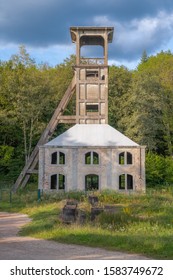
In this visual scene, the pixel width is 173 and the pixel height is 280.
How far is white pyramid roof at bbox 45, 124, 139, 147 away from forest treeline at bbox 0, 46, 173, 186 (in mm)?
9211

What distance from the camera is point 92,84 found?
35156 millimetres

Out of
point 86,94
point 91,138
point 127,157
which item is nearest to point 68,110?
point 86,94

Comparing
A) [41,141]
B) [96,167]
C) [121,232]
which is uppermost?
[41,141]

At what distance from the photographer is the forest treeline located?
4253cm

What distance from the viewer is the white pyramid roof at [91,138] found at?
1256 inches

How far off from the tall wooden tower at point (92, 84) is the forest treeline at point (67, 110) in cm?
819

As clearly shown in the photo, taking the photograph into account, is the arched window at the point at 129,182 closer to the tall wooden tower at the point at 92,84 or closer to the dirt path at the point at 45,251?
the tall wooden tower at the point at 92,84

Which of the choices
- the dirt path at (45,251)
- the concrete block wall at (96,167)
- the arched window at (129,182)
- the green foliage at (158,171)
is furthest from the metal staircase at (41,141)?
the dirt path at (45,251)

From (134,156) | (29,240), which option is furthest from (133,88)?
(29,240)

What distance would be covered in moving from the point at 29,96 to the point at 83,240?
32614 mm

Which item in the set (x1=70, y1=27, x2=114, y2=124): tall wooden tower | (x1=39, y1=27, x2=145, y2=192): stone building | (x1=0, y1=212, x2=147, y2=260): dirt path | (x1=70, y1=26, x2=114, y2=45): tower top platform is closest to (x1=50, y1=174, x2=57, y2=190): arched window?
(x1=39, y1=27, x2=145, y2=192): stone building

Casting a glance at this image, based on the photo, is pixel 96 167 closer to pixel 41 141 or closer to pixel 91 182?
pixel 91 182

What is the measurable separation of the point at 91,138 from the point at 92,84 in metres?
5.21

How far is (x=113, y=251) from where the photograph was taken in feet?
36.3
